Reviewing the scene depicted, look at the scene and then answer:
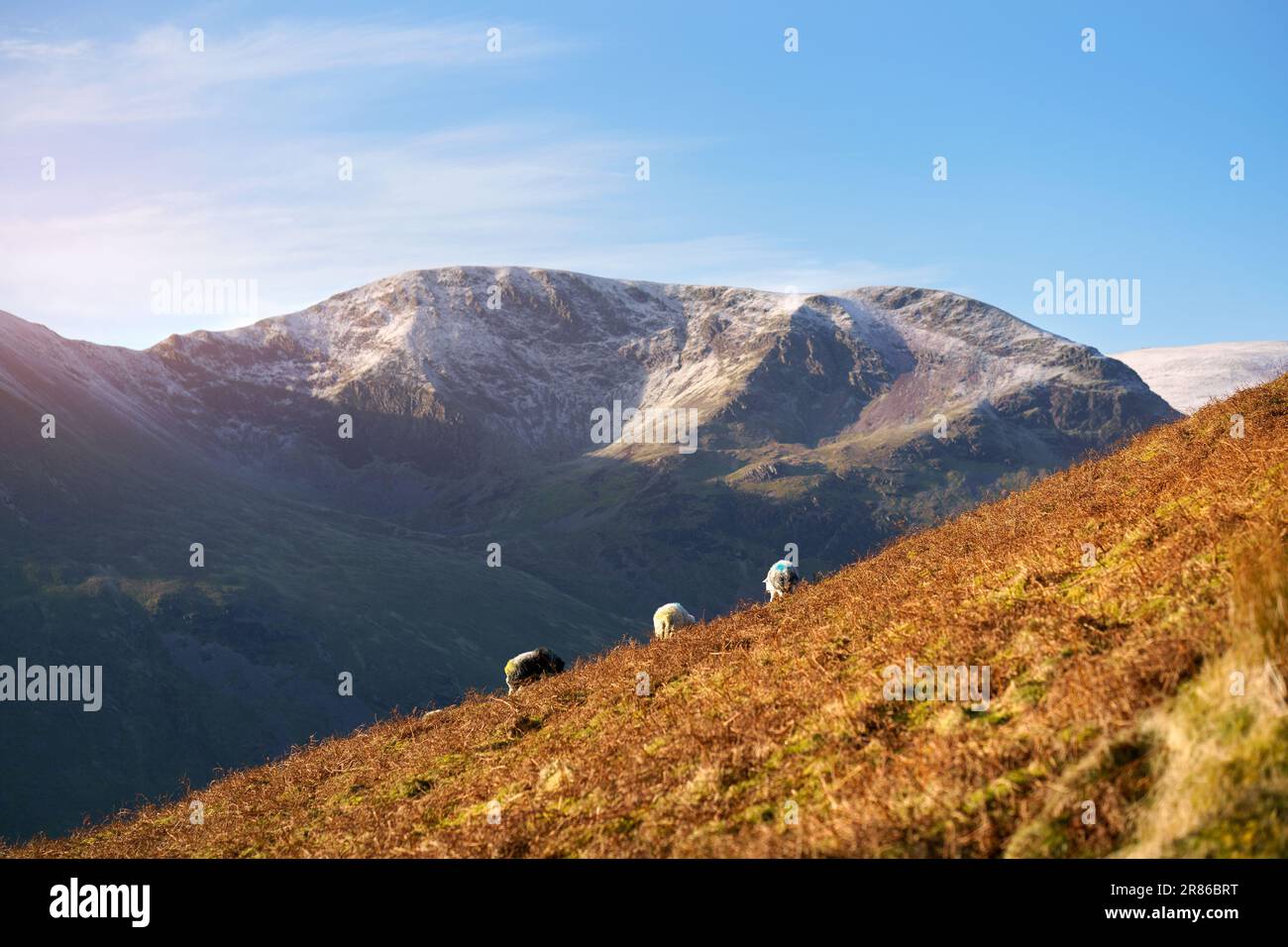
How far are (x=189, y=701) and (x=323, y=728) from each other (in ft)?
62.2

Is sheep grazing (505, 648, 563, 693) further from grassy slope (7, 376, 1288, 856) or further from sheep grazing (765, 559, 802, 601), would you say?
sheep grazing (765, 559, 802, 601)

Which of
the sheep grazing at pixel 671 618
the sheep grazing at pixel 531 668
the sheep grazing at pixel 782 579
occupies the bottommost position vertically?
the sheep grazing at pixel 531 668

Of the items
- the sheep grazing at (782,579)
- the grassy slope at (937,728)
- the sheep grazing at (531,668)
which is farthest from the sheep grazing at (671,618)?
the grassy slope at (937,728)

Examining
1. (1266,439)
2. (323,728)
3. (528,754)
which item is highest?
(1266,439)

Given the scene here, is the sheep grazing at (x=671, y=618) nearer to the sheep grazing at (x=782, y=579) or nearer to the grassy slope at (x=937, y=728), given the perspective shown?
the sheep grazing at (x=782, y=579)

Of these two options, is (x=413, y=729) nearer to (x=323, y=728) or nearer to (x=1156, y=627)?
(x=1156, y=627)

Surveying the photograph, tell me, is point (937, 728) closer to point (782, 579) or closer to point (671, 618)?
point (782, 579)

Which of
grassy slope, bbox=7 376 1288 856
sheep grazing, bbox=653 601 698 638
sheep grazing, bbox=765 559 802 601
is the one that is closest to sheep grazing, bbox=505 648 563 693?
sheep grazing, bbox=653 601 698 638

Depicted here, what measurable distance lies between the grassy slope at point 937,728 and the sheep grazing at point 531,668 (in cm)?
607

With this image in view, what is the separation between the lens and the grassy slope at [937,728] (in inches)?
323

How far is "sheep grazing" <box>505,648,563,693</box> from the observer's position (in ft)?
93.4

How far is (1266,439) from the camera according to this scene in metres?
16.0

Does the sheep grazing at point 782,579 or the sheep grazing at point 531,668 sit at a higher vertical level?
the sheep grazing at point 782,579
